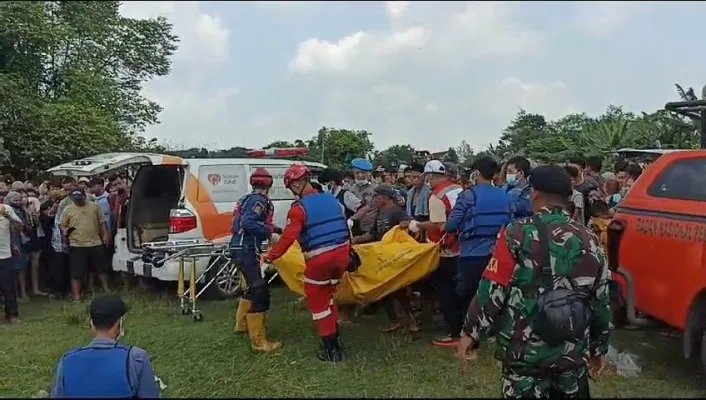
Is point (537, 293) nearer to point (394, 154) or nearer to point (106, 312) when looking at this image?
point (106, 312)

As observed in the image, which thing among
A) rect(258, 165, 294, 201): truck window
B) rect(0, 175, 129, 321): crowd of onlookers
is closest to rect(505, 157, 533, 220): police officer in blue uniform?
rect(258, 165, 294, 201): truck window

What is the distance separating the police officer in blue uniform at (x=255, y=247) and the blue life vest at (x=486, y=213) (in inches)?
70.8

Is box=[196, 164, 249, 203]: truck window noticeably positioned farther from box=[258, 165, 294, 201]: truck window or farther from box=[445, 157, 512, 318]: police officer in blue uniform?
box=[445, 157, 512, 318]: police officer in blue uniform

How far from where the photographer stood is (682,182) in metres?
5.84

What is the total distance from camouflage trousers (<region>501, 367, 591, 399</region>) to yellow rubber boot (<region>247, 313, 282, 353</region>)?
353 cm

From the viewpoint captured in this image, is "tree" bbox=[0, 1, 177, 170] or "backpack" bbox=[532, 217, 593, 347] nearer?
"backpack" bbox=[532, 217, 593, 347]

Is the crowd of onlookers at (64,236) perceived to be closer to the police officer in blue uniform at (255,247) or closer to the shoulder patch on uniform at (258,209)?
the police officer in blue uniform at (255,247)

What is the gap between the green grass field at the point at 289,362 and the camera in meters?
5.41

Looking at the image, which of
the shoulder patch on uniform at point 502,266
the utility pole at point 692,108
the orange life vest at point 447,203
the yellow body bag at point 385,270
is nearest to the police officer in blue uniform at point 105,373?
the shoulder patch on uniform at point 502,266

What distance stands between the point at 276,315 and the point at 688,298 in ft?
13.8

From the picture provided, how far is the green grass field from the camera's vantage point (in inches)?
213

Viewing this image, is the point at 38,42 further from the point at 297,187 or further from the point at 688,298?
the point at 688,298

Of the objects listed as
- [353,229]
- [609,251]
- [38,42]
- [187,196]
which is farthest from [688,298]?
[38,42]

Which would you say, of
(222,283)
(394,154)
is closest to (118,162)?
(222,283)
